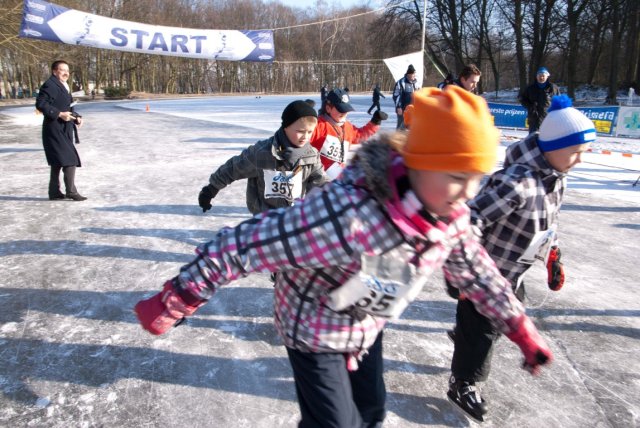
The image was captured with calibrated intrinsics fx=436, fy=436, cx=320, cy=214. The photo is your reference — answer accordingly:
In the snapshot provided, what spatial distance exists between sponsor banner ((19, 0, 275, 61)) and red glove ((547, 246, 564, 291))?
14.9m

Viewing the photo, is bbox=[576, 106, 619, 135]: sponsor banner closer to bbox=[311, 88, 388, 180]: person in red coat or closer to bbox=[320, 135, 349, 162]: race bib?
bbox=[311, 88, 388, 180]: person in red coat

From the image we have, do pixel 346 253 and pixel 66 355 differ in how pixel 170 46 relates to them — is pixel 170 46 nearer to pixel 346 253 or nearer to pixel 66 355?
pixel 66 355

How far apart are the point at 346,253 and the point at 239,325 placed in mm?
1976

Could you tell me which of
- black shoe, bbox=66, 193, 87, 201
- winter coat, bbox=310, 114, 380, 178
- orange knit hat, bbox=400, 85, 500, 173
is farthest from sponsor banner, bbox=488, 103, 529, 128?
orange knit hat, bbox=400, 85, 500, 173

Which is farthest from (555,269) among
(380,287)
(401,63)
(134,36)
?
(134,36)

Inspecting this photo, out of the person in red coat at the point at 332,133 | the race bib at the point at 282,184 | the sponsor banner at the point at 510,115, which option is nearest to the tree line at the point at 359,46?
Answer: the sponsor banner at the point at 510,115

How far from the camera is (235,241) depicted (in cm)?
132

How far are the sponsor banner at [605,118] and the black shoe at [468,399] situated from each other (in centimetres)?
1400

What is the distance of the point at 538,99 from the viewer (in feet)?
29.3

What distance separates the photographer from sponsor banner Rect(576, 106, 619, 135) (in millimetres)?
13203

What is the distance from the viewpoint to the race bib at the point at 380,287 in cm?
129

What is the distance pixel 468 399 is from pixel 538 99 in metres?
8.31

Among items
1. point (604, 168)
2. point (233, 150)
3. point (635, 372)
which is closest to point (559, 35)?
point (604, 168)

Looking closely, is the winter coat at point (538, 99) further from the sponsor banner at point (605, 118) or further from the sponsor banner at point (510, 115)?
the sponsor banner at point (510, 115)
